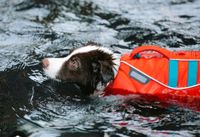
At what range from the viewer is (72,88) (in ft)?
23.2

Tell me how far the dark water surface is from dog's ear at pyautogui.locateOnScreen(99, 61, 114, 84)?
1.44 ft

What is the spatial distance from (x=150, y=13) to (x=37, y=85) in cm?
397

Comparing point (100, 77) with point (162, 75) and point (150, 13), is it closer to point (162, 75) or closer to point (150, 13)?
point (162, 75)

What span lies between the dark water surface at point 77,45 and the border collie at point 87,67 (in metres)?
0.33

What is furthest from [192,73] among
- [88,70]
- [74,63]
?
[74,63]

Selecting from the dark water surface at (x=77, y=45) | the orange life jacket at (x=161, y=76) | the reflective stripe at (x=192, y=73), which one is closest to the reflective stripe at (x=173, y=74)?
the orange life jacket at (x=161, y=76)

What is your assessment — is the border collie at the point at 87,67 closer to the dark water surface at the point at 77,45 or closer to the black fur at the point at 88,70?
the black fur at the point at 88,70

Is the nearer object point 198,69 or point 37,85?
point 198,69

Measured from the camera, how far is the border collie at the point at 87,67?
Result: 6.43 meters

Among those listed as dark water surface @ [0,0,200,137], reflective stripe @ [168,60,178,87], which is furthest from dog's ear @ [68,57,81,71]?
reflective stripe @ [168,60,178,87]

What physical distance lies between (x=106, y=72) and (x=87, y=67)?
1.09ft

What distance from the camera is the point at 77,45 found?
28.5 ft

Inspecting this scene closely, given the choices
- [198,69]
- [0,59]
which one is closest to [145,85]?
[198,69]

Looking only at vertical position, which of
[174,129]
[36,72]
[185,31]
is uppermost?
[185,31]
